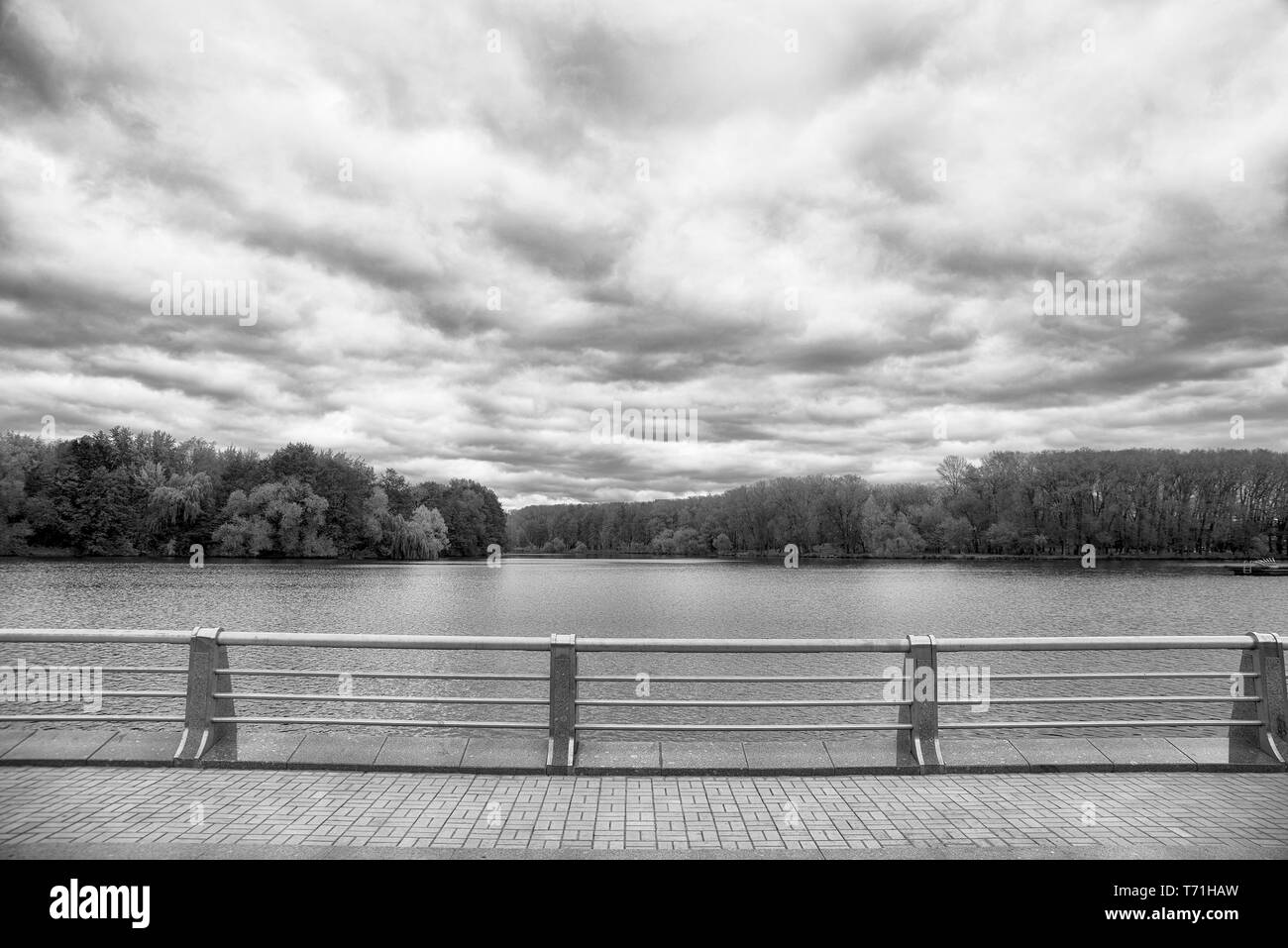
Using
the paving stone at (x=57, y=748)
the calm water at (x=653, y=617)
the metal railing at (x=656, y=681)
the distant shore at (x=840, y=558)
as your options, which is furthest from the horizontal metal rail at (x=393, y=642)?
the distant shore at (x=840, y=558)

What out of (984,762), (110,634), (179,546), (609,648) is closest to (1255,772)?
(984,762)

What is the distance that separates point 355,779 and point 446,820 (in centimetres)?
136

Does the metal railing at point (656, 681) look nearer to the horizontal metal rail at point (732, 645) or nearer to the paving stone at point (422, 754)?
the horizontal metal rail at point (732, 645)

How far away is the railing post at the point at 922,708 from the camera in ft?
23.5

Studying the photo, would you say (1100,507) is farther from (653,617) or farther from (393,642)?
(393,642)

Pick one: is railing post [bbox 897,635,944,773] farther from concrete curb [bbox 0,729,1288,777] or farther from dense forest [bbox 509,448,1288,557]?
dense forest [bbox 509,448,1288,557]

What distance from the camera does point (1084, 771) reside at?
7.21 m

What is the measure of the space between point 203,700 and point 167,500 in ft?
317

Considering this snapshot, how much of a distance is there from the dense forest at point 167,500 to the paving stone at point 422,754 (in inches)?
3553

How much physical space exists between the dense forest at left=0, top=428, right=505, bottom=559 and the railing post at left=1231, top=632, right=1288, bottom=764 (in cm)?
9334

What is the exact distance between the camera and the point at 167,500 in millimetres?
90875

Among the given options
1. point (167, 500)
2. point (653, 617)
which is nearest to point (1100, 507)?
point (653, 617)

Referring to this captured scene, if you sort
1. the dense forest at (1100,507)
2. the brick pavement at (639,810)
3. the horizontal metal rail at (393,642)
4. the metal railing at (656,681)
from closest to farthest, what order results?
the brick pavement at (639,810) → the metal railing at (656,681) → the horizontal metal rail at (393,642) → the dense forest at (1100,507)
